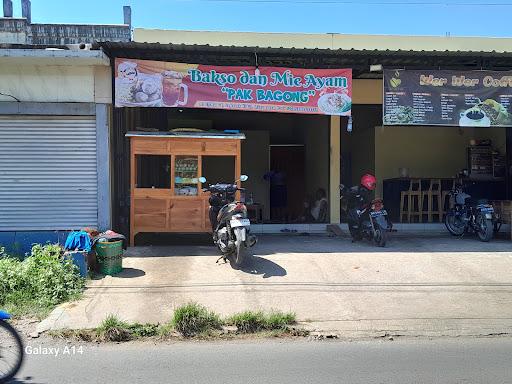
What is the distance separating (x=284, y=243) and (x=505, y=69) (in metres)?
6.20

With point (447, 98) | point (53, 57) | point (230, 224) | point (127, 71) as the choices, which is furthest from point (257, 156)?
point (230, 224)

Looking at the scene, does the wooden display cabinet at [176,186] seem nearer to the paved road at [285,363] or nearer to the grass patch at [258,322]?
the grass patch at [258,322]

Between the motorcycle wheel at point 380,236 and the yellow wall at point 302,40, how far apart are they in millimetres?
5735

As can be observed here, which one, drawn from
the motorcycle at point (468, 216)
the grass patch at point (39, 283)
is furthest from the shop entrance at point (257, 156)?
the motorcycle at point (468, 216)

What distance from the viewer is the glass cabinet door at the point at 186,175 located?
33.9 ft

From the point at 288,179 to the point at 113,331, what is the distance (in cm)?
1304

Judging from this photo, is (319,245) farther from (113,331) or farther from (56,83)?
(56,83)

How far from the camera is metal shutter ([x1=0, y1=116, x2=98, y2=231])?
10.1 meters

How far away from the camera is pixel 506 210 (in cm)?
1108

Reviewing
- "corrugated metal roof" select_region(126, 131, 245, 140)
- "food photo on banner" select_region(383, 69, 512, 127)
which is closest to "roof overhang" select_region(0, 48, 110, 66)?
"corrugated metal roof" select_region(126, 131, 245, 140)

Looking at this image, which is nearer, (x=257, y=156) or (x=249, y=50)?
(x=249, y=50)

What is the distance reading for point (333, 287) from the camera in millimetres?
7699

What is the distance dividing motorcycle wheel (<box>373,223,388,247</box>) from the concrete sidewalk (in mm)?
198

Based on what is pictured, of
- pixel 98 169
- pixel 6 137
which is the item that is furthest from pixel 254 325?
pixel 6 137
